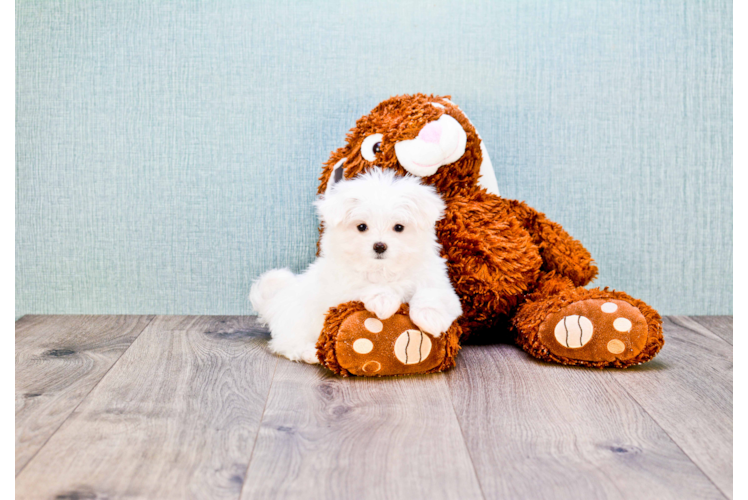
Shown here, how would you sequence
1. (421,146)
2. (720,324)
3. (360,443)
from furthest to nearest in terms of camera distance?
(720,324), (421,146), (360,443)

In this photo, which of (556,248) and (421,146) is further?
(556,248)

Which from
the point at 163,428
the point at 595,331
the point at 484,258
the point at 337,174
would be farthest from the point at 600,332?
the point at 163,428

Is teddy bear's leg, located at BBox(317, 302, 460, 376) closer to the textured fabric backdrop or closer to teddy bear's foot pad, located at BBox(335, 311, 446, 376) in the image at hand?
teddy bear's foot pad, located at BBox(335, 311, 446, 376)

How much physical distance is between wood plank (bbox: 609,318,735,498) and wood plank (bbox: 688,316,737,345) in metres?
0.05

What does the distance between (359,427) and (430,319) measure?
306 millimetres

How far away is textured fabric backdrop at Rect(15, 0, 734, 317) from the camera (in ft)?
6.06

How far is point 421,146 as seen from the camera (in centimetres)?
155

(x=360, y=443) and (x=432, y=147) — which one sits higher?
(x=432, y=147)

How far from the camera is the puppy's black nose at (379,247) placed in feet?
4.44

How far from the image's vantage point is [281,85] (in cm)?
186

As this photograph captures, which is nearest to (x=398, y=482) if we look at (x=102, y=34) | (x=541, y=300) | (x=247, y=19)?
(x=541, y=300)

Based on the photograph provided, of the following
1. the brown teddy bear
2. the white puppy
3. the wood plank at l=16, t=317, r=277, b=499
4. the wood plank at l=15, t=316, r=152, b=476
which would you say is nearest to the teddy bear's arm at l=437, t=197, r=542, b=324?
the brown teddy bear

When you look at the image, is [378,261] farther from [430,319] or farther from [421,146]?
[421,146]
